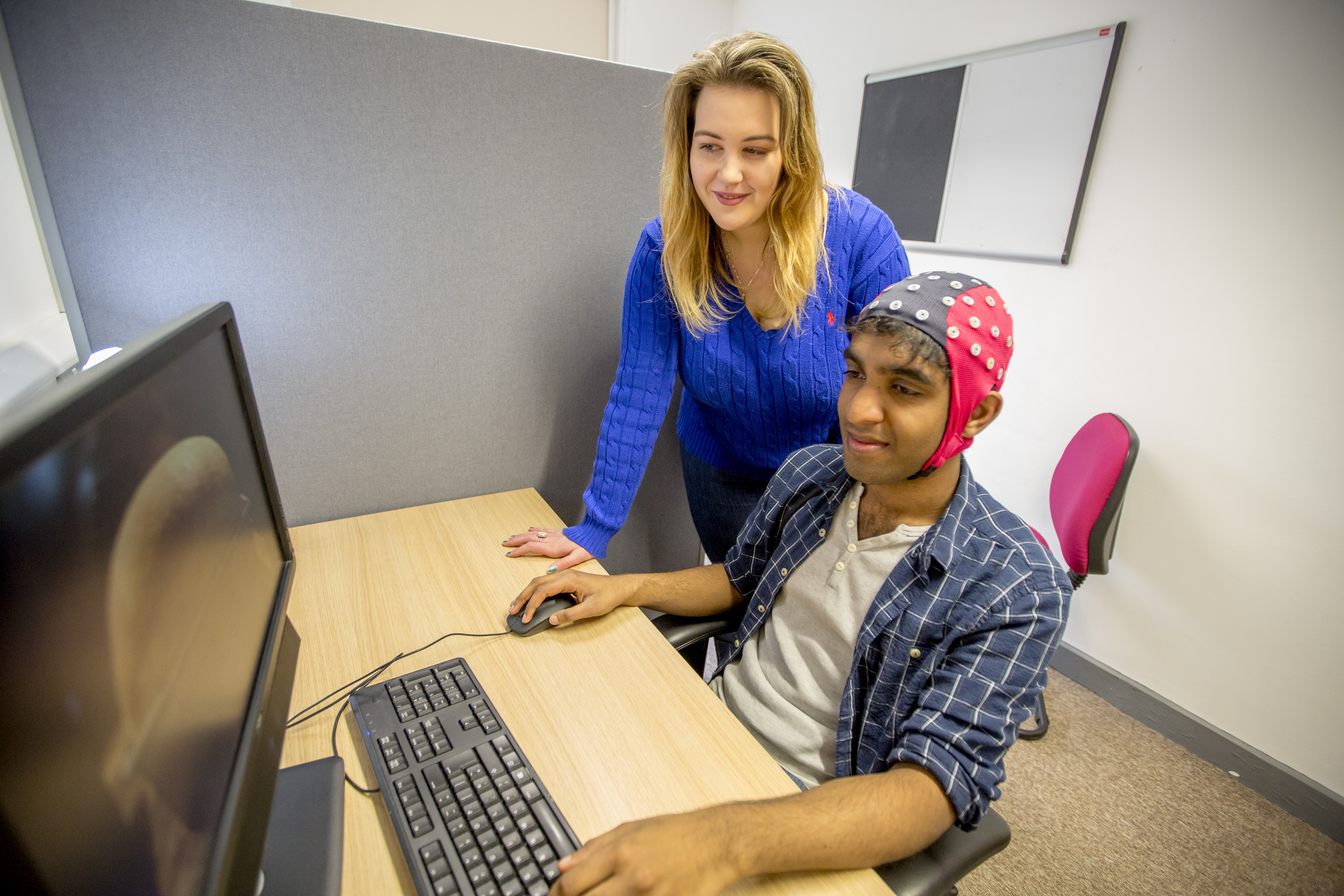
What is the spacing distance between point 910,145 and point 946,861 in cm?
243

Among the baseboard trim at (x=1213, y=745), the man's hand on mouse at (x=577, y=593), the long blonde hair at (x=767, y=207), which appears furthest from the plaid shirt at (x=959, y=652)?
the baseboard trim at (x=1213, y=745)

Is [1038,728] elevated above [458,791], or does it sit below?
below

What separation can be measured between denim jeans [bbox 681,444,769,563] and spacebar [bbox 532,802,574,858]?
0.75 metres

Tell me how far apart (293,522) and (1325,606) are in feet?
7.63

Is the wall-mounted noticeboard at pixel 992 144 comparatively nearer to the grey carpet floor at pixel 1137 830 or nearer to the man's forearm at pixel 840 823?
the grey carpet floor at pixel 1137 830

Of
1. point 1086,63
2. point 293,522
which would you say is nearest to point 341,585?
point 293,522

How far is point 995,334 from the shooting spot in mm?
780

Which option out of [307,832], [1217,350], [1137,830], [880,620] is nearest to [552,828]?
[307,832]

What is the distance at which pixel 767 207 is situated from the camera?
1.09 meters

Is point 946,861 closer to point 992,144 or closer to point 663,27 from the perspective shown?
point 992,144

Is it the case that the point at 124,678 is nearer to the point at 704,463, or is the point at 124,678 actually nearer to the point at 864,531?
the point at 864,531

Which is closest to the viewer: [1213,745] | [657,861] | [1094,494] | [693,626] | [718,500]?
[657,861]

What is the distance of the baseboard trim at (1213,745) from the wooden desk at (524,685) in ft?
5.66

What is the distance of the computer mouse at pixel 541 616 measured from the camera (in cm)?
91
